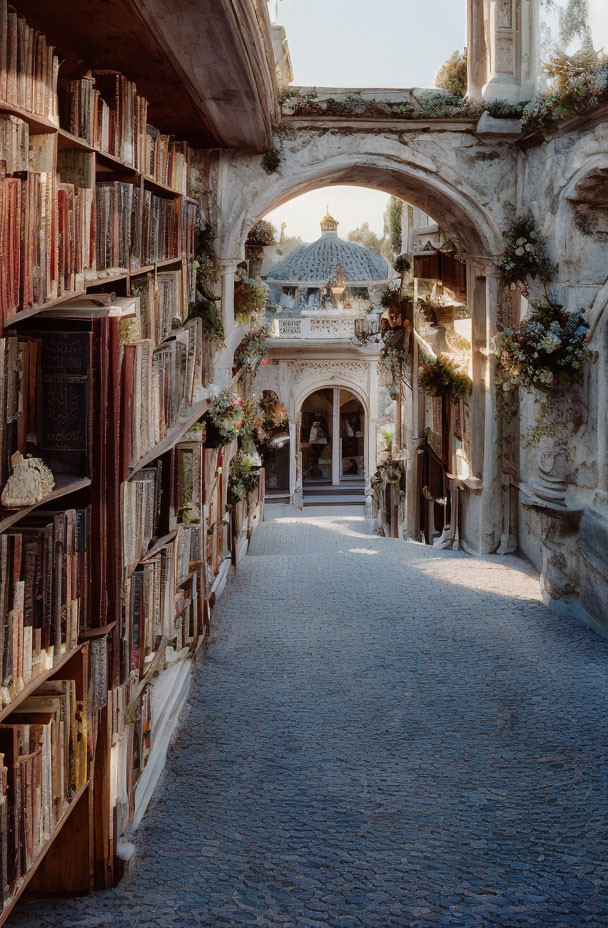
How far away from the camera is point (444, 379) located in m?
9.24

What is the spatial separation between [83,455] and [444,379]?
7.21 m

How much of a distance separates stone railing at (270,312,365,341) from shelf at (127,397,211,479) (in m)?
15.8

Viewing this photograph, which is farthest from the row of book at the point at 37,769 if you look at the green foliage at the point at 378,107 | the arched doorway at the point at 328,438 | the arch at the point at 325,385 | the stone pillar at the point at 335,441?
the arched doorway at the point at 328,438

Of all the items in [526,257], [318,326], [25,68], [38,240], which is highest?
[318,326]

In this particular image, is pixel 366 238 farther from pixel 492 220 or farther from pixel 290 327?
pixel 492 220

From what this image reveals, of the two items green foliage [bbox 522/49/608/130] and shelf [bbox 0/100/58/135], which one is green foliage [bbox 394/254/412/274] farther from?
shelf [bbox 0/100/58/135]

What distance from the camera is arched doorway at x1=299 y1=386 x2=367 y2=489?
23953 mm

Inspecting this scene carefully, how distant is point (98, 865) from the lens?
2625mm

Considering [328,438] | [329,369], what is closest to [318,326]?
[329,369]

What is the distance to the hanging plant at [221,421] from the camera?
5816mm

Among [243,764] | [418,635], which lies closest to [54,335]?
[243,764]

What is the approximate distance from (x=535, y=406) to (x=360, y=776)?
15.1 feet

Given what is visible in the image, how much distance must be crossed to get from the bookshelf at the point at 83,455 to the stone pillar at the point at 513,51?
15.4 feet

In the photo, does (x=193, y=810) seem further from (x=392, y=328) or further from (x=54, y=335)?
(x=392, y=328)
